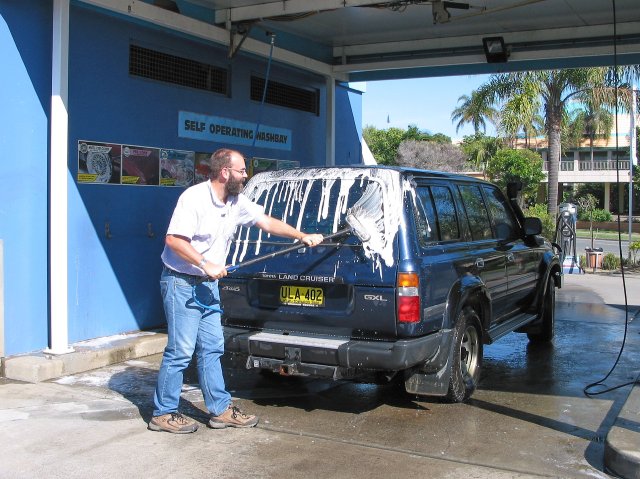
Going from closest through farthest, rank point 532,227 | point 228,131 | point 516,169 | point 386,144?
point 532,227, point 228,131, point 516,169, point 386,144

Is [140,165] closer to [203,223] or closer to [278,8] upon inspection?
[278,8]

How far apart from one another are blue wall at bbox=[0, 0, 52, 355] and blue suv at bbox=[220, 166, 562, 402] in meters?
2.35

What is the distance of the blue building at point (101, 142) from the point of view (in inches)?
260

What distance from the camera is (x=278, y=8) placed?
8156mm

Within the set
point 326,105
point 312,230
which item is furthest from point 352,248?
point 326,105

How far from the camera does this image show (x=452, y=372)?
17.7ft

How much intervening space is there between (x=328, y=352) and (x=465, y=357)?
57.9 inches

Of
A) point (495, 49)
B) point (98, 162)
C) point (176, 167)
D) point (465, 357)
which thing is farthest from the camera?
point (495, 49)

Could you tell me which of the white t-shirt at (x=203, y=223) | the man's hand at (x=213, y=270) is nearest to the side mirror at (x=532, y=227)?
the white t-shirt at (x=203, y=223)

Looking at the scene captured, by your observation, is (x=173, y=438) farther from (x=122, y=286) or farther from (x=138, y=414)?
(x=122, y=286)

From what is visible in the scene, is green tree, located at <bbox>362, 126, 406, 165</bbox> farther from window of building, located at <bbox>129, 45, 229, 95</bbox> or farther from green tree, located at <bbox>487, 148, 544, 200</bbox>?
window of building, located at <bbox>129, 45, 229, 95</bbox>

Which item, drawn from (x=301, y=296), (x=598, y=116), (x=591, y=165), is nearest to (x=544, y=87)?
(x=598, y=116)

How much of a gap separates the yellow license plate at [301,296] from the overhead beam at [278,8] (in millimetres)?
3676

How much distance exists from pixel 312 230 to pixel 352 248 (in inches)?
18.5
